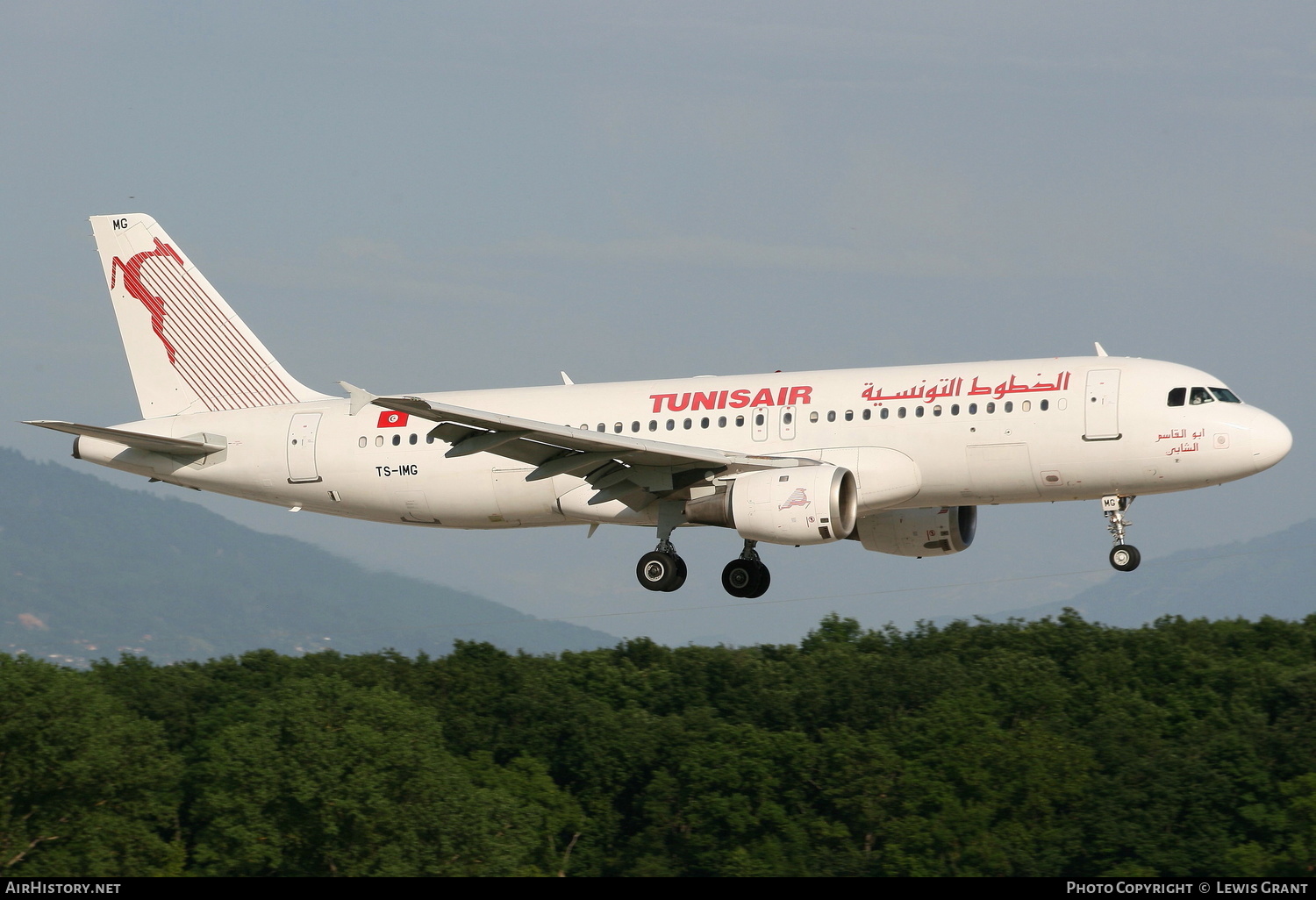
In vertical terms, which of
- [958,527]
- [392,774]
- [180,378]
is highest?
[180,378]

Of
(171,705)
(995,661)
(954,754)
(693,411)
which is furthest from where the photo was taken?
(995,661)

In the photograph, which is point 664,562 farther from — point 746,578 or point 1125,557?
point 1125,557

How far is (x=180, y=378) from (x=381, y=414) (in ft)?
20.6

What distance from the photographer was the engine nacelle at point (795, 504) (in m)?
32.8

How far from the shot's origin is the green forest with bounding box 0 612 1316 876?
76.9m

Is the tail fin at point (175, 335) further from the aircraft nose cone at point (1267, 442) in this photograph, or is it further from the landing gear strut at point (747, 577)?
the aircraft nose cone at point (1267, 442)

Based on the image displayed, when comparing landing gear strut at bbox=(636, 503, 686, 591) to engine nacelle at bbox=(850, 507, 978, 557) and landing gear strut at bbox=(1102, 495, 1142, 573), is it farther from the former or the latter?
landing gear strut at bbox=(1102, 495, 1142, 573)

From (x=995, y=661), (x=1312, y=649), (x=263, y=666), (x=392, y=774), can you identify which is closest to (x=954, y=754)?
(x=995, y=661)

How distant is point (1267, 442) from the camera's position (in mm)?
32844

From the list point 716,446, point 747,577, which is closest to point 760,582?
point 747,577

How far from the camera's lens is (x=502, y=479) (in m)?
36.8

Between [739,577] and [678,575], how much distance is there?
1810 millimetres

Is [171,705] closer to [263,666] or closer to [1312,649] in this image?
[263,666]

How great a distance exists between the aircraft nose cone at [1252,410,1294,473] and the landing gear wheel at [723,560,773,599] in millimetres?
10996
